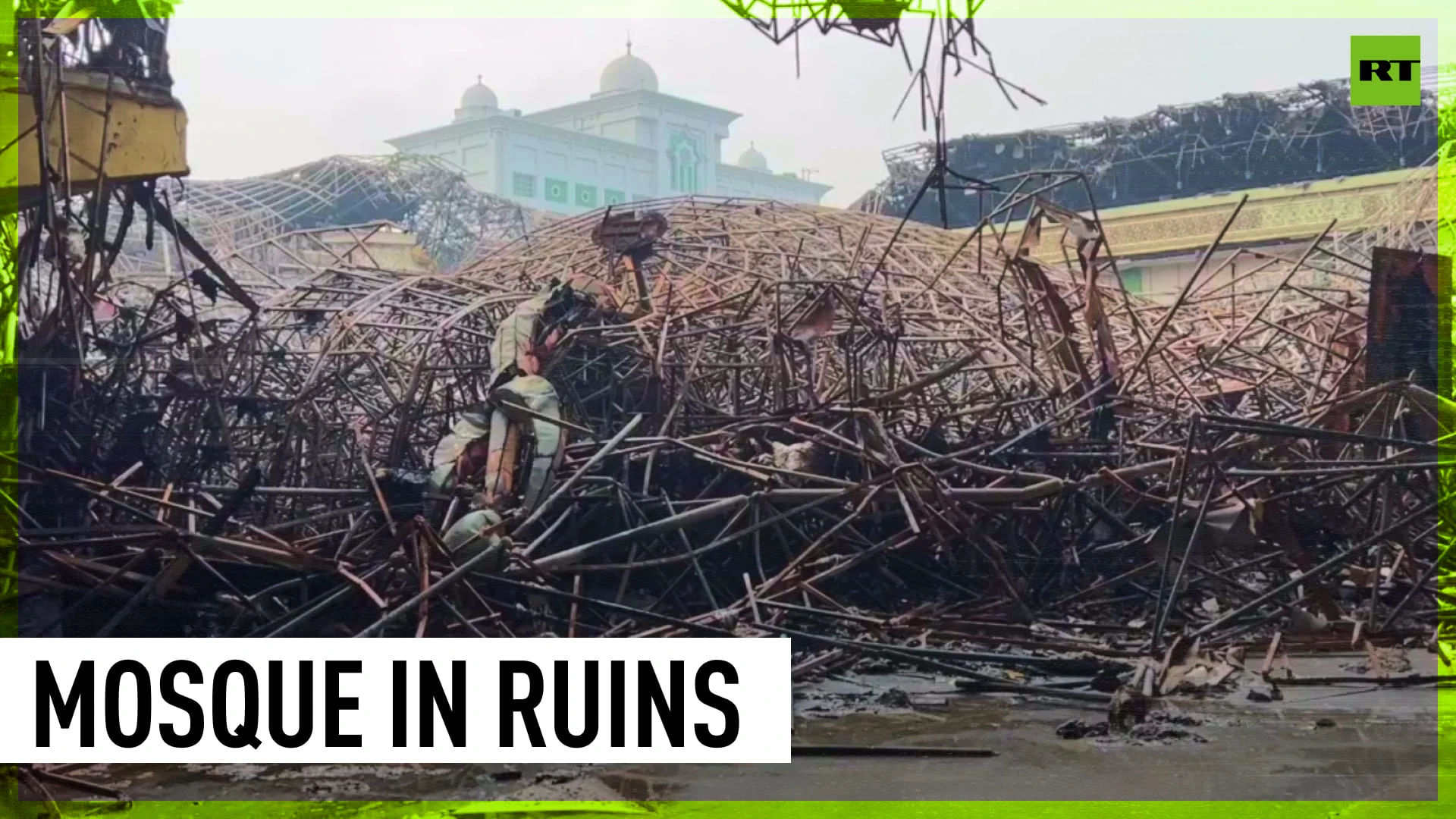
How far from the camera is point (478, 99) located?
445 cm

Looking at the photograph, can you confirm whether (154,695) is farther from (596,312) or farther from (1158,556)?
(1158,556)

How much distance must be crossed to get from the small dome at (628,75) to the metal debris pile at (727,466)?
39 centimetres

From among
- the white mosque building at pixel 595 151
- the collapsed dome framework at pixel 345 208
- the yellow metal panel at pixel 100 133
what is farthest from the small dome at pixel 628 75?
the yellow metal panel at pixel 100 133

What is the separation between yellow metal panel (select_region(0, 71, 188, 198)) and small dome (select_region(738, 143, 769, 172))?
5.74 ft

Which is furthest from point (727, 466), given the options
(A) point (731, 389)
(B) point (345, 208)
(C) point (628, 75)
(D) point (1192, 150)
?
(D) point (1192, 150)

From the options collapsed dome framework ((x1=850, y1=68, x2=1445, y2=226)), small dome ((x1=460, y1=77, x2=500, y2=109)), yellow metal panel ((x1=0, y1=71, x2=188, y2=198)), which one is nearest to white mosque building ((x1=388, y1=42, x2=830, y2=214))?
small dome ((x1=460, y1=77, x2=500, y2=109))

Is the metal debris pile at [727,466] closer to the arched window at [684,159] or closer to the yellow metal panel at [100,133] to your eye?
the arched window at [684,159]

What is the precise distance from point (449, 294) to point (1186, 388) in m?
2.40

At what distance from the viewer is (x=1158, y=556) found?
14.3 ft

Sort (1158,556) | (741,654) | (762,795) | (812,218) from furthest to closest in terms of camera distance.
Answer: (812,218), (1158,556), (741,654), (762,795)

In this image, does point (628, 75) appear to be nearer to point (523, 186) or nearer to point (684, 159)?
point (684, 159)

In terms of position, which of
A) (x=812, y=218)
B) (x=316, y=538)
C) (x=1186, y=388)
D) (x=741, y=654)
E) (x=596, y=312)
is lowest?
(x=741, y=654)

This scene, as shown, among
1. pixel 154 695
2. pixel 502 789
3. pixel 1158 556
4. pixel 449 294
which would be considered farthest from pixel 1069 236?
pixel 154 695

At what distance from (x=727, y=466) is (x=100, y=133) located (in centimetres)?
225
